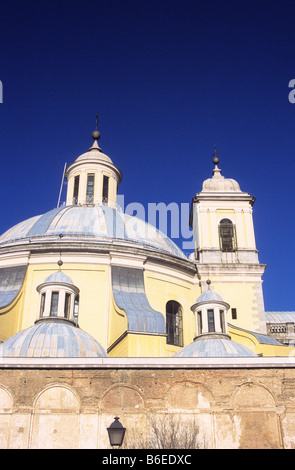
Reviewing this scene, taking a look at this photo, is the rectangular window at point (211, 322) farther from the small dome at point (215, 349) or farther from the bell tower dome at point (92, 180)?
the bell tower dome at point (92, 180)

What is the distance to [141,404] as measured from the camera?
15242mm

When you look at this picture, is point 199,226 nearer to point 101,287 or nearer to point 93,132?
point 101,287

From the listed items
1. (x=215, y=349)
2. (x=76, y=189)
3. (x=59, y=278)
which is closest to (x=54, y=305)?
(x=59, y=278)

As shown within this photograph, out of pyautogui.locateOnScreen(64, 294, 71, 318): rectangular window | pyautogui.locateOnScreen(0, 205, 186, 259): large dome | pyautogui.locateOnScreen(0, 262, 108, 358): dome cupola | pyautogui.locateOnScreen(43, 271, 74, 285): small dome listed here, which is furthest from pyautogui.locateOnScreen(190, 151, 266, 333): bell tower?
pyautogui.locateOnScreen(0, 262, 108, 358): dome cupola

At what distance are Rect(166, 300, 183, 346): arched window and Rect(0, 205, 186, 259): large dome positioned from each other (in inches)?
114

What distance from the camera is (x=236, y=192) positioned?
30.8m

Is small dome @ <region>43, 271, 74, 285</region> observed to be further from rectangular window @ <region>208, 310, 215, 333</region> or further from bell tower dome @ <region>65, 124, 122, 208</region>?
bell tower dome @ <region>65, 124, 122, 208</region>

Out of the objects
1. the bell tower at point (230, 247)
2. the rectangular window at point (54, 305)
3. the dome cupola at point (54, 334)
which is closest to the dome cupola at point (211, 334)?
the dome cupola at point (54, 334)

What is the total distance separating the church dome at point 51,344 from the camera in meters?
17.2

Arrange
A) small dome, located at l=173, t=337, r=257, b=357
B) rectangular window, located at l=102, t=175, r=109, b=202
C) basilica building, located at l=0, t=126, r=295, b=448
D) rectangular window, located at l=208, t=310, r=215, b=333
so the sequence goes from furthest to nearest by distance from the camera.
Answer: rectangular window, located at l=102, t=175, r=109, b=202
rectangular window, located at l=208, t=310, r=215, b=333
small dome, located at l=173, t=337, r=257, b=357
basilica building, located at l=0, t=126, r=295, b=448

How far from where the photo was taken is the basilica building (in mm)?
15039

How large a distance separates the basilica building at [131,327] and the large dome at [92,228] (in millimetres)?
103

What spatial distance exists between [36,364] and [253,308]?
1403cm
